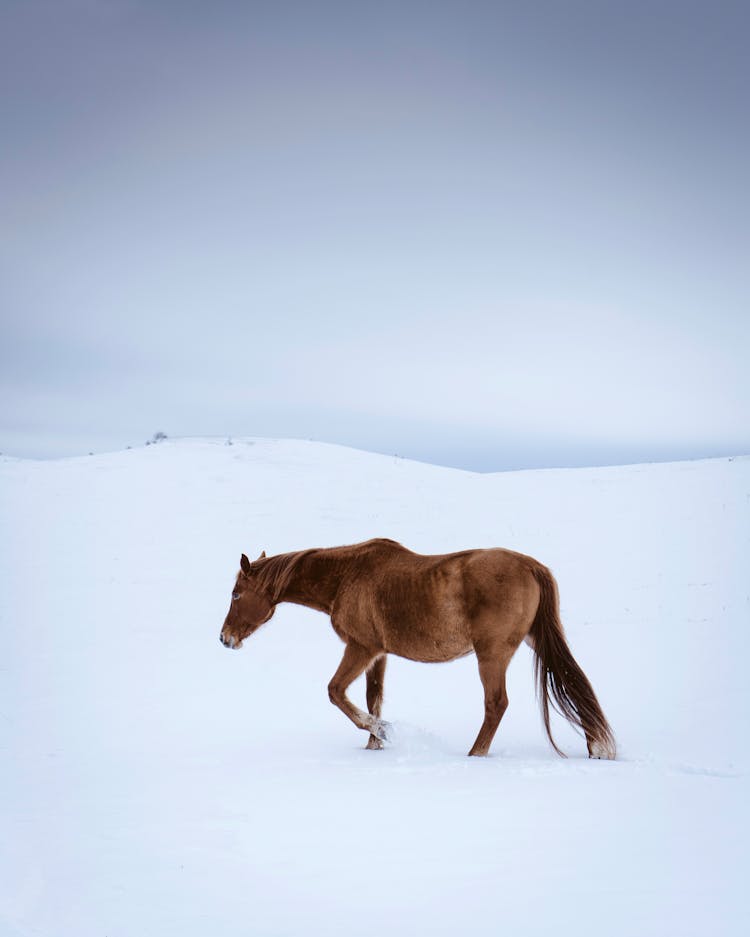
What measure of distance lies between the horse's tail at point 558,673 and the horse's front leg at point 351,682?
1266 mm

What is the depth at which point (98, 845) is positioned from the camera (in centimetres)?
448

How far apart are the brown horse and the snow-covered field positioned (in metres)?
0.38

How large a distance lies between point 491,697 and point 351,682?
112 cm

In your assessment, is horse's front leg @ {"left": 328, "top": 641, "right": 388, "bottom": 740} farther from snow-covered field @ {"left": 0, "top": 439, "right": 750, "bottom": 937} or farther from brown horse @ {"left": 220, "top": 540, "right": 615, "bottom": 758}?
snow-covered field @ {"left": 0, "top": 439, "right": 750, "bottom": 937}

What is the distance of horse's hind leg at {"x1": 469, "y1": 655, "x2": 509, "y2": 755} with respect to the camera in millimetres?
6195

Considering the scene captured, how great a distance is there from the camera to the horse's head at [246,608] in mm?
7332

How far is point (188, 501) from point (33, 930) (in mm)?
17410

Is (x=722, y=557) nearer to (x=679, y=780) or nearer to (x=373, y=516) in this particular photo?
(x=373, y=516)

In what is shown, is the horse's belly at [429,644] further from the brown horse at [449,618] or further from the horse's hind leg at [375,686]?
the horse's hind leg at [375,686]

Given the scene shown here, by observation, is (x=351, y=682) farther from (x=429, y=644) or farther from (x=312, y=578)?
(x=312, y=578)

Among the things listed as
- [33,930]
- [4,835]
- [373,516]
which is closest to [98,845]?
[4,835]

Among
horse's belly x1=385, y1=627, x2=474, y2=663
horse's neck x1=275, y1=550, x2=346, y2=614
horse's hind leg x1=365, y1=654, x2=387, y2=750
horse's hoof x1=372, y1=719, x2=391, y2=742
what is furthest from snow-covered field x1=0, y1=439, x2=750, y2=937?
horse's neck x1=275, y1=550, x2=346, y2=614

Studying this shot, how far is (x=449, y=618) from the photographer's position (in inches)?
249

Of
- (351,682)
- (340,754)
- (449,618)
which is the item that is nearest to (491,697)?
(449,618)
